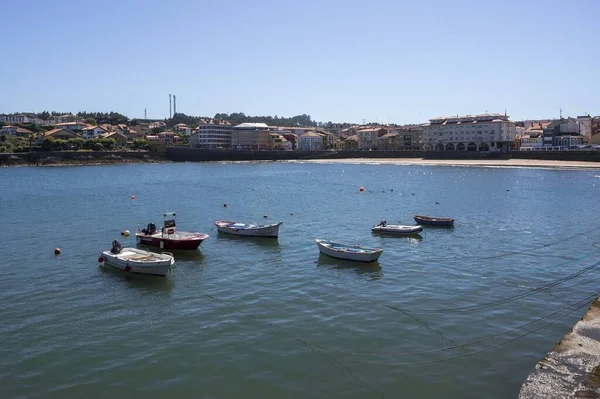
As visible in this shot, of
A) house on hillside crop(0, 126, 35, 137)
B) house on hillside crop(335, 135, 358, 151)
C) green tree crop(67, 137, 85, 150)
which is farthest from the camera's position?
house on hillside crop(335, 135, 358, 151)

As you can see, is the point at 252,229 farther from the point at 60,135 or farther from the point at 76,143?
the point at 60,135

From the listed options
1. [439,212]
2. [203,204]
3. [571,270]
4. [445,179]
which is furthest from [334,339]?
[445,179]

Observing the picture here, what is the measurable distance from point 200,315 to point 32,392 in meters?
6.55

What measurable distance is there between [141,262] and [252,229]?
1044cm

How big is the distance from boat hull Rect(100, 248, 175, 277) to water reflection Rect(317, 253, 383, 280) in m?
7.72

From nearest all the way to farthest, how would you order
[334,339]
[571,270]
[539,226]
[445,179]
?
[334,339]
[571,270]
[539,226]
[445,179]

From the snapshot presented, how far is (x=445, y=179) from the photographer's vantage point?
85.8 meters

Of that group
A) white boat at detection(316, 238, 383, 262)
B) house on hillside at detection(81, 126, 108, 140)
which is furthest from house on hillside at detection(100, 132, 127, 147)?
white boat at detection(316, 238, 383, 262)

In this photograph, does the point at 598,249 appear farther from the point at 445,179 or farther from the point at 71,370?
the point at 445,179

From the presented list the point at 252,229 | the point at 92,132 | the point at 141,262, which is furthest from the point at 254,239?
the point at 92,132

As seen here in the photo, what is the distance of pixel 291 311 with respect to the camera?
19.6m

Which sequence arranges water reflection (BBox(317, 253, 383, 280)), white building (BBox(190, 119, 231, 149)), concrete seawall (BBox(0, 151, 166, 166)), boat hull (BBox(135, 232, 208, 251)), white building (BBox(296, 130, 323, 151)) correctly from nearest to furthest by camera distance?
water reflection (BBox(317, 253, 383, 280))
boat hull (BBox(135, 232, 208, 251))
concrete seawall (BBox(0, 151, 166, 166))
white building (BBox(190, 119, 231, 149))
white building (BBox(296, 130, 323, 151))

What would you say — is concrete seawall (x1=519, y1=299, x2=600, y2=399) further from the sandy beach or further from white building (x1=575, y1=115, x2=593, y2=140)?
white building (x1=575, y1=115, x2=593, y2=140)

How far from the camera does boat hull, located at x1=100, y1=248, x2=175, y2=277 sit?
80.2ft
